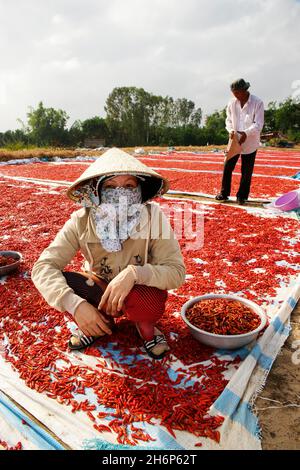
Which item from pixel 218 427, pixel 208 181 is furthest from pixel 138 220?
pixel 208 181

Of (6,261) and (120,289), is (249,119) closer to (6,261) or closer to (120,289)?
(6,261)

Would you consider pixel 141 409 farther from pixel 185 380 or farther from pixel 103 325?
pixel 103 325

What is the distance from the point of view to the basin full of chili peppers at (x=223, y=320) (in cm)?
186

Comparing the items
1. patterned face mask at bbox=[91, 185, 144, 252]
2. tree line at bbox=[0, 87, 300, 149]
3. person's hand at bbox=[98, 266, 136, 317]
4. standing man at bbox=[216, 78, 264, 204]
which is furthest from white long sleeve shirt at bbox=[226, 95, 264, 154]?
tree line at bbox=[0, 87, 300, 149]

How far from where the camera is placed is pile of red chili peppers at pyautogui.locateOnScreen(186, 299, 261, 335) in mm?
1954

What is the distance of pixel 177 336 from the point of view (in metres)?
2.13

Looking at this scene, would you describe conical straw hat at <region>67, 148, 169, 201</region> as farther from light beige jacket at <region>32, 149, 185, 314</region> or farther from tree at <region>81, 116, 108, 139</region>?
tree at <region>81, 116, 108, 139</region>

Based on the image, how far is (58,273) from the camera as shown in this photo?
1797 millimetres

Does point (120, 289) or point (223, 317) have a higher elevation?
point (120, 289)

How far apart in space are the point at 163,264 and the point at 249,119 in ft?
14.4

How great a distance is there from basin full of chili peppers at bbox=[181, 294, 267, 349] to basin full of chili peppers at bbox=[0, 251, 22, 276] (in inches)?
71.7

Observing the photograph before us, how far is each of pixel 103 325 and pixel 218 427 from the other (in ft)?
2.52

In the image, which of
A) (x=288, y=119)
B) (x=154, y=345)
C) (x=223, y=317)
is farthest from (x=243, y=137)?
(x=288, y=119)
